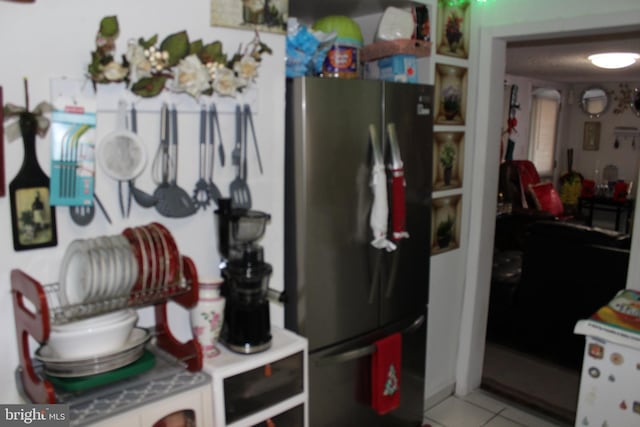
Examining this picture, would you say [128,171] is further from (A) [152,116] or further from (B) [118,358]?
(B) [118,358]

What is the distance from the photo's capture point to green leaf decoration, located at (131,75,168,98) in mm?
1542

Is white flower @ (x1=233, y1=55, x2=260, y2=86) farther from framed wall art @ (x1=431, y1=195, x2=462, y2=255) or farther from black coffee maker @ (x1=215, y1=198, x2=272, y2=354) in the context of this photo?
framed wall art @ (x1=431, y1=195, x2=462, y2=255)

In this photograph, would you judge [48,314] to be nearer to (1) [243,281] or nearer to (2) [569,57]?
(1) [243,281]

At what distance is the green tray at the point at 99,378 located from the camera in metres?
1.30

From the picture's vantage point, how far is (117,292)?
1359mm

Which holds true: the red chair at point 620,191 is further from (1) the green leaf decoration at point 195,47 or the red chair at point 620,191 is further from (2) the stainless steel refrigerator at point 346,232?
(1) the green leaf decoration at point 195,47

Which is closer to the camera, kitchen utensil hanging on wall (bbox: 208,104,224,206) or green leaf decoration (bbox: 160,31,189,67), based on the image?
green leaf decoration (bbox: 160,31,189,67)

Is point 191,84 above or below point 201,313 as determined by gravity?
above

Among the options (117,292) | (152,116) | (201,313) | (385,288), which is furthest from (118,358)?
(385,288)

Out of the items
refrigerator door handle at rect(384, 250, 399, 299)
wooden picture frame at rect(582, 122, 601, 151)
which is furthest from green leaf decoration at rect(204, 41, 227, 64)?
wooden picture frame at rect(582, 122, 601, 151)

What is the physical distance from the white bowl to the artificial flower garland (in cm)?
67

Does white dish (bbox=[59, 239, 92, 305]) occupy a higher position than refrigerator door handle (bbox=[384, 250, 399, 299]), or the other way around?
white dish (bbox=[59, 239, 92, 305])

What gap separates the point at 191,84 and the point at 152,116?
157 millimetres

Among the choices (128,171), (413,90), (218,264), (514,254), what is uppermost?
(413,90)
